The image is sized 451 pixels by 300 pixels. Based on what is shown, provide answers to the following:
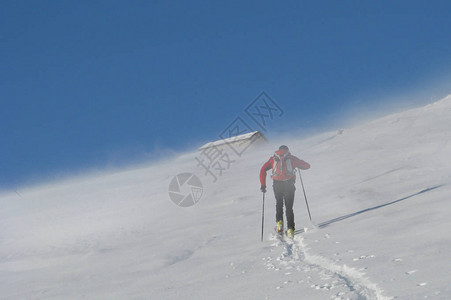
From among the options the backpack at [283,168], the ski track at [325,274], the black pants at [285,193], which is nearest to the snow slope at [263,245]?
the ski track at [325,274]

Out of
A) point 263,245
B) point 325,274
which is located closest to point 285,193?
point 263,245

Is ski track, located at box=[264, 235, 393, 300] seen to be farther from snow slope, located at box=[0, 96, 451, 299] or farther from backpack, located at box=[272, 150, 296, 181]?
backpack, located at box=[272, 150, 296, 181]

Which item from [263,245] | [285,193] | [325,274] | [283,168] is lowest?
[325,274]

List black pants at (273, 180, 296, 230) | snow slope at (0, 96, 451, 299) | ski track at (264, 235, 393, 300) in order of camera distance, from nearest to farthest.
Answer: ski track at (264, 235, 393, 300) → snow slope at (0, 96, 451, 299) → black pants at (273, 180, 296, 230)

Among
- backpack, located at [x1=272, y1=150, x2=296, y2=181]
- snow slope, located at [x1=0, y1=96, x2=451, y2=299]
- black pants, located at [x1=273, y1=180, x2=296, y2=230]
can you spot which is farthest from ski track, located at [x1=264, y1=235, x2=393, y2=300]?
backpack, located at [x1=272, y1=150, x2=296, y2=181]

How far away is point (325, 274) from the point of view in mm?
4656

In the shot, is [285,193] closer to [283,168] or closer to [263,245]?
[283,168]

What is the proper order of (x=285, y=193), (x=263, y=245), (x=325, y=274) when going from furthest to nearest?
(x=285, y=193) → (x=263, y=245) → (x=325, y=274)

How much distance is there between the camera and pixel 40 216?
24.6 m

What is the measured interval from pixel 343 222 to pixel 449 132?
17.6 metres

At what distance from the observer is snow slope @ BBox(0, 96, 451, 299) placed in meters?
4.39

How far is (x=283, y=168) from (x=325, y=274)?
4690 mm

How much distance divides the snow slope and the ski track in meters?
0.02

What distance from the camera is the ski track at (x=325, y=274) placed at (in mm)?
3754
